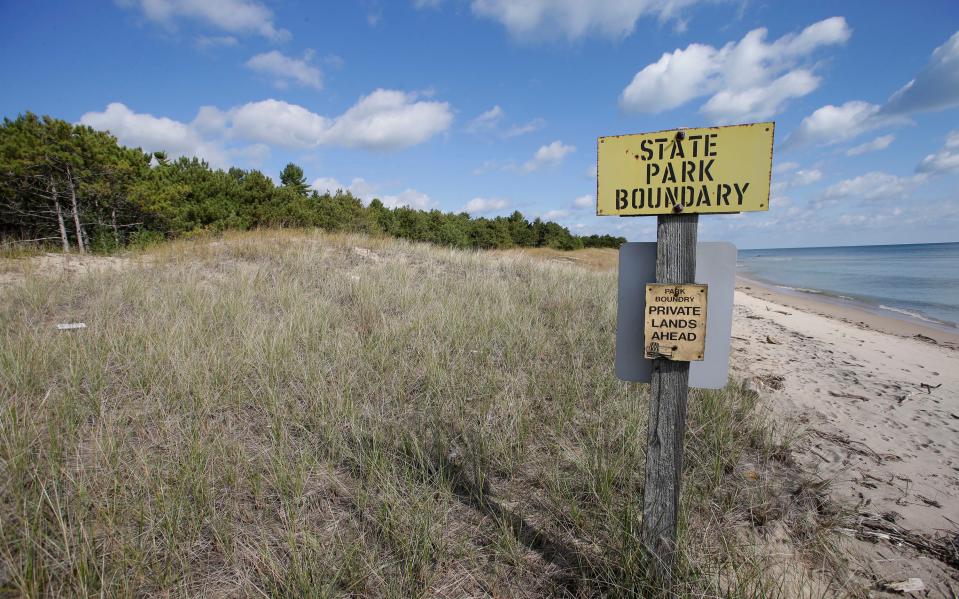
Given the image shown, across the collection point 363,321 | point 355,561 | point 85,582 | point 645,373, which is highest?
point 645,373

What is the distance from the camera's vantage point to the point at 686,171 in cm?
155

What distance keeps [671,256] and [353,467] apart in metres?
2.22

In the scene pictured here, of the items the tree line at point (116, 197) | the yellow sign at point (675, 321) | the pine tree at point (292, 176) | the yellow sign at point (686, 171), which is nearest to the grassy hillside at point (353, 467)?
the yellow sign at point (675, 321)

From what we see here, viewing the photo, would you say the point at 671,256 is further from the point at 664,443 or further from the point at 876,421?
the point at 876,421

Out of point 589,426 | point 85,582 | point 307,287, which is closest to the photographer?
point 85,582

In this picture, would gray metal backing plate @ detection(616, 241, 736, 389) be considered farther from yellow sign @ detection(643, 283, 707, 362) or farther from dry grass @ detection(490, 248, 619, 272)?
dry grass @ detection(490, 248, 619, 272)

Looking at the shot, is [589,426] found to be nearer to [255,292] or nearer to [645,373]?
[645,373]

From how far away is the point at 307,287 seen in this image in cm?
705

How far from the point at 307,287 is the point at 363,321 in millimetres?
2321

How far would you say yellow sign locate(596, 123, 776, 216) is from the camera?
1.49 meters

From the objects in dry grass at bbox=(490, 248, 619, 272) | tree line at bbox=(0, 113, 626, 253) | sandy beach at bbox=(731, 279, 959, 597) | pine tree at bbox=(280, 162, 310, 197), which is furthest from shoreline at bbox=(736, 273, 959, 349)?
pine tree at bbox=(280, 162, 310, 197)

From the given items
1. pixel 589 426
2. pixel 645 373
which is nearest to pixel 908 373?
pixel 589 426

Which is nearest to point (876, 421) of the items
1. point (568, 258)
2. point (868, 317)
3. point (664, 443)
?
point (664, 443)

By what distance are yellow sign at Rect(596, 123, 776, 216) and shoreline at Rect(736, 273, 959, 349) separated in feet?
35.5
